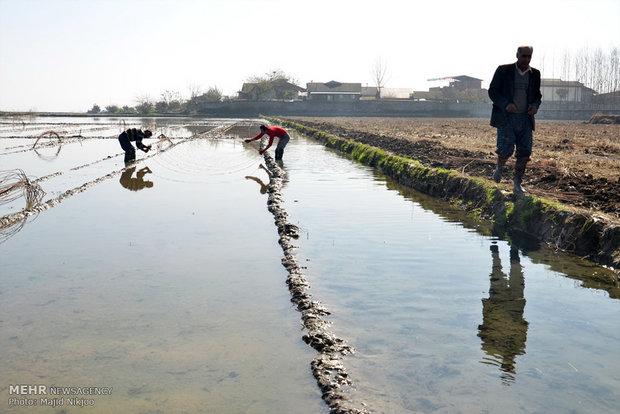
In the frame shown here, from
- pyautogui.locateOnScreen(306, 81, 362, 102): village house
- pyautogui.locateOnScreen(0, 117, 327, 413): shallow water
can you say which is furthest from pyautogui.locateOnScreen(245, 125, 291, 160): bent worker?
pyautogui.locateOnScreen(306, 81, 362, 102): village house

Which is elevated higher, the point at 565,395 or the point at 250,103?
the point at 250,103

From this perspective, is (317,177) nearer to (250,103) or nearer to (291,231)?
(291,231)

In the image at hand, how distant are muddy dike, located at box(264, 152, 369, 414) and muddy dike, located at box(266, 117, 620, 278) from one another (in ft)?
9.71

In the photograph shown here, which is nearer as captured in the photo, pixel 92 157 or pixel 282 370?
pixel 282 370

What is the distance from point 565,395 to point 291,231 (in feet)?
14.7

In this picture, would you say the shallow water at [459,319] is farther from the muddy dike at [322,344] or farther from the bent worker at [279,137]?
the bent worker at [279,137]

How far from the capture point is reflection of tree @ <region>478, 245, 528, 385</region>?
12.4 feet

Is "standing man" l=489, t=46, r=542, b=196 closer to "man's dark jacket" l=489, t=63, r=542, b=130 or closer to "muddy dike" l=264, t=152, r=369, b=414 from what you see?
"man's dark jacket" l=489, t=63, r=542, b=130

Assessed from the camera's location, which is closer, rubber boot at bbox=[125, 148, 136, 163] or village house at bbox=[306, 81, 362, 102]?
rubber boot at bbox=[125, 148, 136, 163]

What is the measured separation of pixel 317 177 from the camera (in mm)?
13070

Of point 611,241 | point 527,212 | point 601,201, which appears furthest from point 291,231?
point 601,201

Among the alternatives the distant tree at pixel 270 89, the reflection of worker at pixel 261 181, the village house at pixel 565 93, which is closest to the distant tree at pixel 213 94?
the distant tree at pixel 270 89

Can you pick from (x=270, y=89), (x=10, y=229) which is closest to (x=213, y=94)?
(x=270, y=89)

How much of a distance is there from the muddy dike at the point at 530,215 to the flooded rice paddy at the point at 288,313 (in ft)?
0.92
